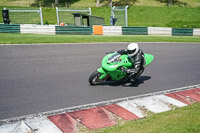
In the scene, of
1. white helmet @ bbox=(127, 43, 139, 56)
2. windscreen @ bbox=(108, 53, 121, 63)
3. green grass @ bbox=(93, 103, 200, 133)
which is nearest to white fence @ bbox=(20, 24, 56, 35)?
windscreen @ bbox=(108, 53, 121, 63)

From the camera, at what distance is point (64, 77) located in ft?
→ 27.9

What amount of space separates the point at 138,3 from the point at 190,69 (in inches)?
1605

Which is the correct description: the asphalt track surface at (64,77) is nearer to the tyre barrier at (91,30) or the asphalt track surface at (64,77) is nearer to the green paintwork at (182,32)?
the tyre barrier at (91,30)

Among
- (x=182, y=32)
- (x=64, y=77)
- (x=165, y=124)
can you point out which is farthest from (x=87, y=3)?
(x=165, y=124)

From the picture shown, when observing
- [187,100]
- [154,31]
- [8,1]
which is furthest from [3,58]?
[8,1]

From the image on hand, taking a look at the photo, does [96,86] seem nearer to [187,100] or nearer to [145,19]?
[187,100]

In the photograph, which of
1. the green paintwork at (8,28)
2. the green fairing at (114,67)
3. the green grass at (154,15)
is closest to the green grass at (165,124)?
the green fairing at (114,67)

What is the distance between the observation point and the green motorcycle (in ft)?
24.1

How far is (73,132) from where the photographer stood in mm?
4543

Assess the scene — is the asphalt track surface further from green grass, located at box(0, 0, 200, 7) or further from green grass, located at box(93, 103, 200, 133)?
green grass, located at box(0, 0, 200, 7)

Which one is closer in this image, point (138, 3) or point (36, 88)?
point (36, 88)

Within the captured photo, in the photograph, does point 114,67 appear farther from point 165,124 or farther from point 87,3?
point 87,3

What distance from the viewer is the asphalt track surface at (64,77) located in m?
6.28

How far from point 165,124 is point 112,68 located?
2.81 m
